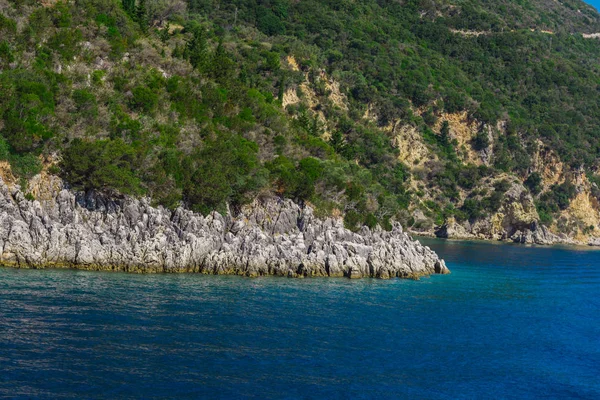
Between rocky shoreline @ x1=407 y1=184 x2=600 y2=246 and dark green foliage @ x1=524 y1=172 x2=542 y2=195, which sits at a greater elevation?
dark green foliage @ x1=524 y1=172 x2=542 y2=195

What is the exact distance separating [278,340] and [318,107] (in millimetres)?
82577

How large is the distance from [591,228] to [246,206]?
102m

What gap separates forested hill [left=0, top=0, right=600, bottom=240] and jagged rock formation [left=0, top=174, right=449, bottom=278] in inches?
63.9

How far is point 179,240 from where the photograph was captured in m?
47.5

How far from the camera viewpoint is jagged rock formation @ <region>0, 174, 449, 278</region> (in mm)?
42750

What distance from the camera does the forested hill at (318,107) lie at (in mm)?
50656

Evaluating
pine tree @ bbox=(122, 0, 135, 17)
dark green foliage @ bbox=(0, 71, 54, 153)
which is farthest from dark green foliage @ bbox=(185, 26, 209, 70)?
dark green foliage @ bbox=(0, 71, 54, 153)

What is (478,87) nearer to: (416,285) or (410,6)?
(410,6)

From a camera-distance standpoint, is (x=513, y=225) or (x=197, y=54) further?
(x=513, y=225)

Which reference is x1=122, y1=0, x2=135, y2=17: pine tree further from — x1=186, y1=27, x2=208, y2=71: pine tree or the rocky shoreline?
the rocky shoreline

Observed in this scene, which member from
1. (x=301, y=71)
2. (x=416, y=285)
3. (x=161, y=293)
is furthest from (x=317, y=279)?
(x=301, y=71)

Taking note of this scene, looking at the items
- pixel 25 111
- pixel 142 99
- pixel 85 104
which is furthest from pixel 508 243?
pixel 25 111

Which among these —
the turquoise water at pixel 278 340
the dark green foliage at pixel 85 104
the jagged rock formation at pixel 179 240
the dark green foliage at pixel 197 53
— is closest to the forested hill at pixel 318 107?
the dark green foliage at pixel 85 104

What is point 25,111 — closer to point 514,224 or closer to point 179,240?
point 179,240
